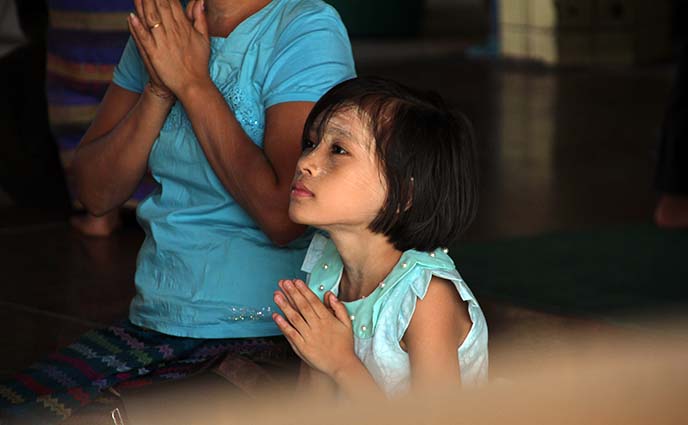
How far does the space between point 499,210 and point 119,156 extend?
9.38ft

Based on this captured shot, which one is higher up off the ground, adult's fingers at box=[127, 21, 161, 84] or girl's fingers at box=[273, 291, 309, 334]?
adult's fingers at box=[127, 21, 161, 84]

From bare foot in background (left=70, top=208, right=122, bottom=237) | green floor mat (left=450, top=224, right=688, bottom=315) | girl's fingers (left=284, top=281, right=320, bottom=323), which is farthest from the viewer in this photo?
bare foot in background (left=70, top=208, right=122, bottom=237)

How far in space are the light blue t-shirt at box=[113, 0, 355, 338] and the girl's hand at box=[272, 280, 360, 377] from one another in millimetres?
233

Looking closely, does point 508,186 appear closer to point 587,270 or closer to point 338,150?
point 587,270

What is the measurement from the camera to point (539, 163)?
17.9 ft

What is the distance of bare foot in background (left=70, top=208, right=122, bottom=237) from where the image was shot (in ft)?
13.0

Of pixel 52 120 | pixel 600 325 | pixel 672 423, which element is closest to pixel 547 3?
pixel 52 120

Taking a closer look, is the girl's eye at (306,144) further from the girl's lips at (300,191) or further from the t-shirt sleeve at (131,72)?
the t-shirt sleeve at (131,72)

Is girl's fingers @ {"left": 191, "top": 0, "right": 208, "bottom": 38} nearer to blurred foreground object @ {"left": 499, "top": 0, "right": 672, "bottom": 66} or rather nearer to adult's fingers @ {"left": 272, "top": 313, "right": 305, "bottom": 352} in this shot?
adult's fingers @ {"left": 272, "top": 313, "right": 305, "bottom": 352}

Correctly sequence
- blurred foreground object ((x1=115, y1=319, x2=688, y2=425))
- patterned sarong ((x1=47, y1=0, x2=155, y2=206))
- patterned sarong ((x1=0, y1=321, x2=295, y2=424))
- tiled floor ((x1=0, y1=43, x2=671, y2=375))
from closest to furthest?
1. blurred foreground object ((x1=115, y1=319, x2=688, y2=425))
2. patterned sarong ((x1=0, y1=321, x2=295, y2=424))
3. tiled floor ((x1=0, y1=43, x2=671, y2=375))
4. patterned sarong ((x1=47, y1=0, x2=155, y2=206))

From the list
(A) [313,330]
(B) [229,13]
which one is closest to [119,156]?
(B) [229,13]

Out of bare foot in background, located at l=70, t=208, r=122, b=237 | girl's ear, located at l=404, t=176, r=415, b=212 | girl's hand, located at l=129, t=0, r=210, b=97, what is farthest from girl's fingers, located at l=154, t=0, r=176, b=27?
bare foot in background, located at l=70, t=208, r=122, b=237

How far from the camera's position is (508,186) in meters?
4.97

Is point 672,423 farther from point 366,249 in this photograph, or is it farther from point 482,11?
point 482,11
